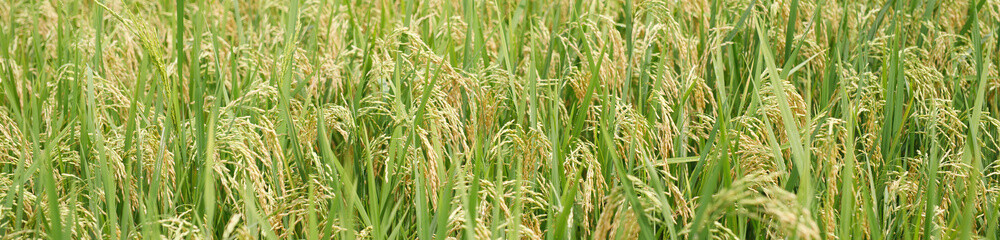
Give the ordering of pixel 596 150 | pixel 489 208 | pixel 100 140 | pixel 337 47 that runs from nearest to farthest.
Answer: pixel 100 140, pixel 489 208, pixel 596 150, pixel 337 47

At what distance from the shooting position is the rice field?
1.54m

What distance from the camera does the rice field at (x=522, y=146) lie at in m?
1.54

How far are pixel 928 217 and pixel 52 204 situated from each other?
153 centimetres

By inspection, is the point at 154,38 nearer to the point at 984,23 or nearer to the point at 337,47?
the point at 337,47

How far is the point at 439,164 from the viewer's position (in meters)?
1.68

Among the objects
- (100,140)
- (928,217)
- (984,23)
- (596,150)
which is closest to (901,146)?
(928,217)

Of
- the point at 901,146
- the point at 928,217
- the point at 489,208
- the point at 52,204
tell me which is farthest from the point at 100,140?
the point at 901,146

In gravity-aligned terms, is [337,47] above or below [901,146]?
above

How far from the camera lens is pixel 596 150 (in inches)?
76.5

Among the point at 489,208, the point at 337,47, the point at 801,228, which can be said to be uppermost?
the point at 337,47

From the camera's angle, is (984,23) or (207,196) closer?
(207,196)

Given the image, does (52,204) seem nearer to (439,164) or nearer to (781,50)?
(439,164)

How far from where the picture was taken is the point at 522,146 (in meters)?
1.72

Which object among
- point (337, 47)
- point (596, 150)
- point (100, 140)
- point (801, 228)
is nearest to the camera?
point (801, 228)
